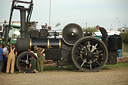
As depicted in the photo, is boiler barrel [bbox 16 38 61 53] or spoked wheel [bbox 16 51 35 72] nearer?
spoked wheel [bbox 16 51 35 72]

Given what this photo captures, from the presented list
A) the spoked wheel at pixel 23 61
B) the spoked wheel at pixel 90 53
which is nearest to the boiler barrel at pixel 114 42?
the spoked wheel at pixel 90 53

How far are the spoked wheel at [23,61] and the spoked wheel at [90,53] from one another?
2.12 m

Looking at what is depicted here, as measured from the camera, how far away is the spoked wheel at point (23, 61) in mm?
11898

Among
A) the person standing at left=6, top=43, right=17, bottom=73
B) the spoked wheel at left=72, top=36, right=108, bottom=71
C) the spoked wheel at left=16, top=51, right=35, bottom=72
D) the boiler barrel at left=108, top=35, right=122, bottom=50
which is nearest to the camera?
the spoked wheel at left=72, top=36, right=108, bottom=71

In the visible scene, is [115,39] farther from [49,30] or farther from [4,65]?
[4,65]

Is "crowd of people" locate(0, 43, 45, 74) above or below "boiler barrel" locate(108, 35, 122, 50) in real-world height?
below

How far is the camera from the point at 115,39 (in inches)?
480

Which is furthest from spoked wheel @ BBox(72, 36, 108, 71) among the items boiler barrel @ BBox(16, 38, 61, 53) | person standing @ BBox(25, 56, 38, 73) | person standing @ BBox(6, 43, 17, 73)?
person standing @ BBox(6, 43, 17, 73)

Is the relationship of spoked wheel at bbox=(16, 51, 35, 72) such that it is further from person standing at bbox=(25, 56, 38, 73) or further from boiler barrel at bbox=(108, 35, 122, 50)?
boiler barrel at bbox=(108, 35, 122, 50)

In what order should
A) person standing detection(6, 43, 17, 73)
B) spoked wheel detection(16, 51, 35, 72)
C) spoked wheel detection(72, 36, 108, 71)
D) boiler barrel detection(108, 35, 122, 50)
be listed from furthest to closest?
1. boiler barrel detection(108, 35, 122, 50)
2. person standing detection(6, 43, 17, 73)
3. spoked wheel detection(16, 51, 35, 72)
4. spoked wheel detection(72, 36, 108, 71)

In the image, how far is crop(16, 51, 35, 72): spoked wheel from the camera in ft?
39.0

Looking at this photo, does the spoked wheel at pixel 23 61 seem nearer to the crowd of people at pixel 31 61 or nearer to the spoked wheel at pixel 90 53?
the crowd of people at pixel 31 61

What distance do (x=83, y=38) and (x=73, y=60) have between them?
1094mm

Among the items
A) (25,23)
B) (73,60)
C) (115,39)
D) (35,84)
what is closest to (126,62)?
(115,39)
